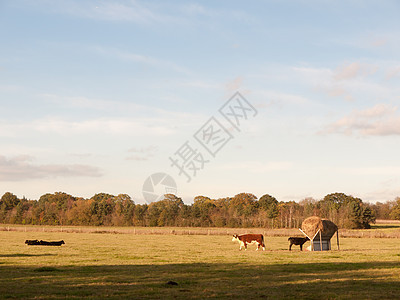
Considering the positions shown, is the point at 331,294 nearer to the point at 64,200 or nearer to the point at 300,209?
the point at 300,209

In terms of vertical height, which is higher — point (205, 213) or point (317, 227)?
point (205, 213)

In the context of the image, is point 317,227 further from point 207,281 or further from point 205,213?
point 205,213

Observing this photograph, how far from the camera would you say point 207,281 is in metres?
17.9

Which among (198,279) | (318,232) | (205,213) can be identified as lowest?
(198,279)

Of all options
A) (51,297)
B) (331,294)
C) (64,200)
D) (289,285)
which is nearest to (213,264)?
(289,285)

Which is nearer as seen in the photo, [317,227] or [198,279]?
[198,279]

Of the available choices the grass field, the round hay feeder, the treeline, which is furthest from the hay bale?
the treeline

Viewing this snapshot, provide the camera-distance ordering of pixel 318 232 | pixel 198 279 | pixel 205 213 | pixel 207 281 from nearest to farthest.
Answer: pixel 207 281
pixel 198 279
pixel 318 232
pixel 205 213

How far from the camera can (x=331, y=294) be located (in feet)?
48.5

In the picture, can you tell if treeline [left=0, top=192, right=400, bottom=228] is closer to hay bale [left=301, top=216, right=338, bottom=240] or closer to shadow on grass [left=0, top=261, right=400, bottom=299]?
hay bale [left=301, top=216, right=338, bottom=240]

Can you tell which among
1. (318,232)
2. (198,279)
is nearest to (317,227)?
(318,232)

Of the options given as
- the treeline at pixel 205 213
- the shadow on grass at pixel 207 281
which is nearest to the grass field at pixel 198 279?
the shadow on grass at pixel 207 281

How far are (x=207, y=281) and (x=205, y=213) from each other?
118 m

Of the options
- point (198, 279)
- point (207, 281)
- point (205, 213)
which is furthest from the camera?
point (205, 213)
